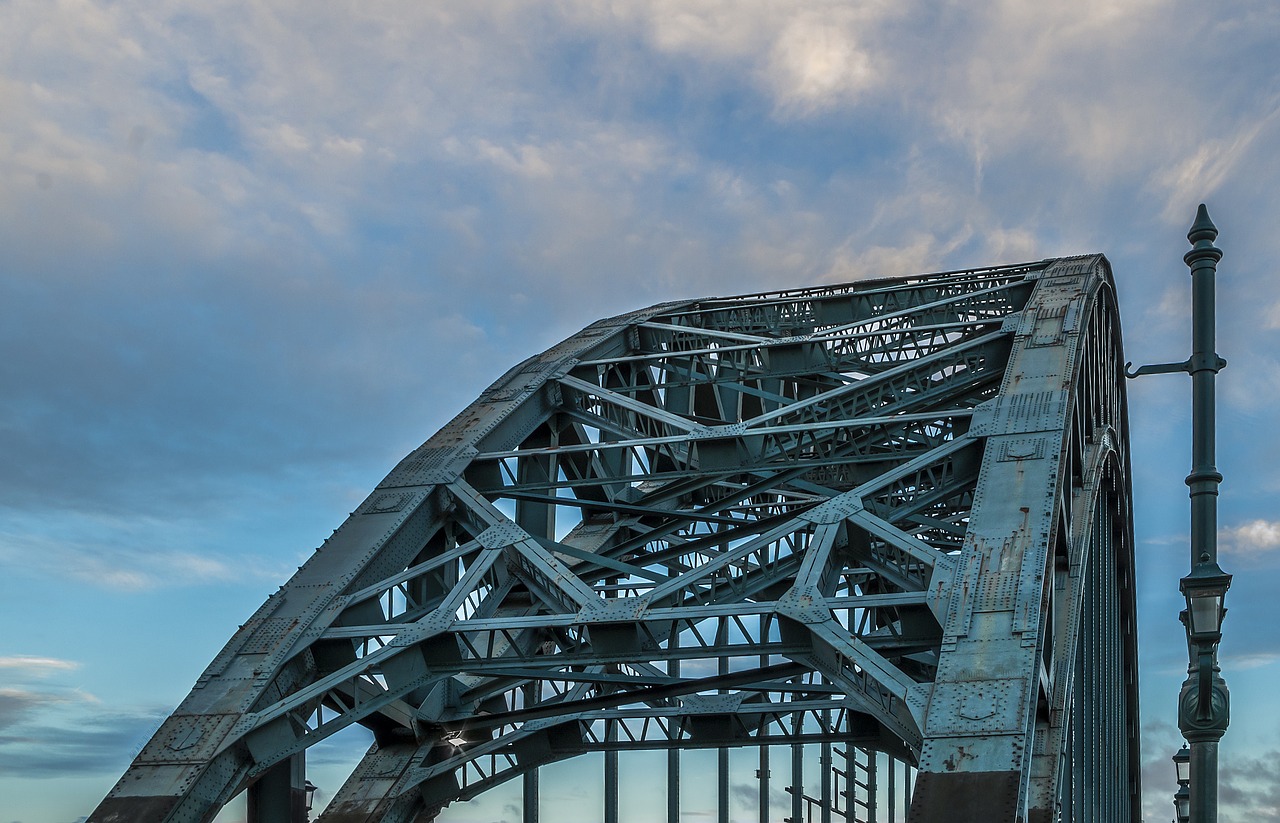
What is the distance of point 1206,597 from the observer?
1339 centimetres

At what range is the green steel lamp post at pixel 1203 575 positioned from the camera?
509 inches

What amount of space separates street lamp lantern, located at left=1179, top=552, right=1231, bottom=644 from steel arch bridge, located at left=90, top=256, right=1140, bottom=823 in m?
2.12

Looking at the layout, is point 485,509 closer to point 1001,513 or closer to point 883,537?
point 883,537

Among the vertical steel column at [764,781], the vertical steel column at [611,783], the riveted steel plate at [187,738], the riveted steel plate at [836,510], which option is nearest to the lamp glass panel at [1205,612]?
the riveted steel plate at [836,510]

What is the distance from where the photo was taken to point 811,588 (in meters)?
17.4

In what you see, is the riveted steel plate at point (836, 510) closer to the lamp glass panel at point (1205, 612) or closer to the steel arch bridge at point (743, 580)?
the steel arch bridge at point (743, 580)

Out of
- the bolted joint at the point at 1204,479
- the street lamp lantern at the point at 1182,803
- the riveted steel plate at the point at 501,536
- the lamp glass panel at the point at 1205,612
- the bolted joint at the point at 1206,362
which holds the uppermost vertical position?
the bolted joint at the point at 1206,362

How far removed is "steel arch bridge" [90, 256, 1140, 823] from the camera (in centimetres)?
1691

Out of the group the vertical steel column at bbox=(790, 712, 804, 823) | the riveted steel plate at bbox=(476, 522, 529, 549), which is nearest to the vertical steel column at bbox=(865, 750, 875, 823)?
the vertical steel column at bbox=(790, 712, 804, 823)

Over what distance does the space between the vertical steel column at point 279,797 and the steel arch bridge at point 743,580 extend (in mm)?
37

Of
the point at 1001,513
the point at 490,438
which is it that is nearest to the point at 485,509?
the point at 490,438

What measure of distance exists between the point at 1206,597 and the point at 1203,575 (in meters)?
0.23

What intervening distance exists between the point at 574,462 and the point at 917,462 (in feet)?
25.1

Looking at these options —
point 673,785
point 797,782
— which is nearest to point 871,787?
point 797,782
